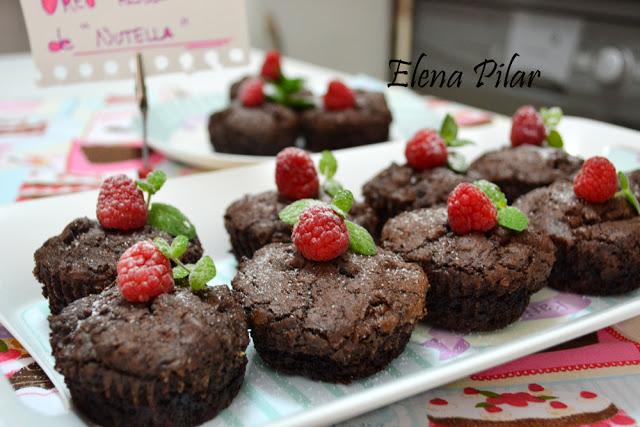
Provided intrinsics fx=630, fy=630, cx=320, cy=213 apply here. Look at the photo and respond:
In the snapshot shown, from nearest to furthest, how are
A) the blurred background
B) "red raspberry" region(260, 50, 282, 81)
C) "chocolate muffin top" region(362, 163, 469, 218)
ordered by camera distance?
"chocolate muffin top" region(362, 163, 469, 218) → "red raspberry" region(260, 50, 282, 81) → the blurred background

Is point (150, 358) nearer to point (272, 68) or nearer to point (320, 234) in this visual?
point (320, 234)

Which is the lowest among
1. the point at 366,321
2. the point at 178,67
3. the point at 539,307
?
the point at 539,307

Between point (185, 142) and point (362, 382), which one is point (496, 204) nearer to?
point (362, 382)

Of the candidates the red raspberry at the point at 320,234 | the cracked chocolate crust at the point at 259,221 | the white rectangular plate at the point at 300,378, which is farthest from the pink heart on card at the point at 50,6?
the red raspberry at the point at 320,234

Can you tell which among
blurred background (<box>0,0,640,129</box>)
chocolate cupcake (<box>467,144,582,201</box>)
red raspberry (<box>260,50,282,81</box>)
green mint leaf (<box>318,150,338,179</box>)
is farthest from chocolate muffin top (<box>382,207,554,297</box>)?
blurred background (<box>0,0,640,129</box>)

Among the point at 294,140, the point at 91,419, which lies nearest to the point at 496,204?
the point at 91,419

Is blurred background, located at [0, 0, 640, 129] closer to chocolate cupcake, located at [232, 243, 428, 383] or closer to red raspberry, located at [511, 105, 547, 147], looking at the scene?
red raspberry, located at [511, 105, 547, 147]
